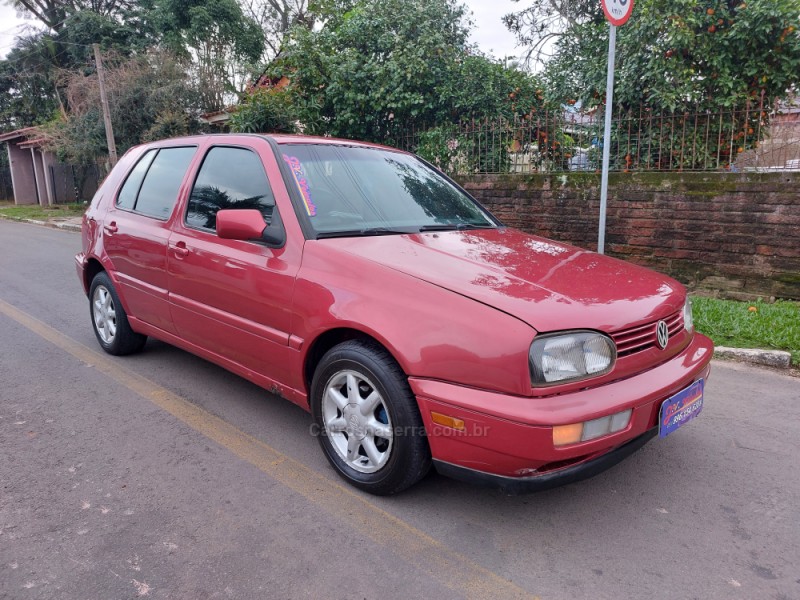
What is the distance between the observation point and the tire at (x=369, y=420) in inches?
101

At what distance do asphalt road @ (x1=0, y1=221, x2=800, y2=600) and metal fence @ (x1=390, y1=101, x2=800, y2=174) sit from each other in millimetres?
3550

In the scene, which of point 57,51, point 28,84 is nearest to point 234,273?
point 57,51

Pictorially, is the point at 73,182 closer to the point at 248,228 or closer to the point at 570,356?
the point at 248,228

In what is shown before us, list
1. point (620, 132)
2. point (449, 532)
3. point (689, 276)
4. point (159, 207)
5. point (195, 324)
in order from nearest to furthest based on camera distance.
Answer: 1. point (449, 532)
2. point (195, 324)
3. point (159, 207)
4. point (689, 276)
5. point (620, 132)

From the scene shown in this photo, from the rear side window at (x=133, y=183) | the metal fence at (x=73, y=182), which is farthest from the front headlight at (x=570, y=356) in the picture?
the metal fence at (x=73, y=182)

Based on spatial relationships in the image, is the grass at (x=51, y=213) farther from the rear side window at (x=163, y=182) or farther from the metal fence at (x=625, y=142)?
the rear side window at (x=163, y=182)

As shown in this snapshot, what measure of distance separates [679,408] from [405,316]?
4.20ft

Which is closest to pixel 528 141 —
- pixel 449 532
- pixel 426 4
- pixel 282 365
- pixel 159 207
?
pixel 426 4

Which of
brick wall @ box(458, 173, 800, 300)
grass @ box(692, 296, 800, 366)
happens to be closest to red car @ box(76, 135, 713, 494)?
grass @ box(692, 296, 800, 366)

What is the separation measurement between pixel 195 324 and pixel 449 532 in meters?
2.06

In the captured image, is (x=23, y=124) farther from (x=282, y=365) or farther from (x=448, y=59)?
(x=282, y=365)

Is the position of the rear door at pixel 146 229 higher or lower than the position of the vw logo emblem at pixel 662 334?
higher

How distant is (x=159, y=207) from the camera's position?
417 cm

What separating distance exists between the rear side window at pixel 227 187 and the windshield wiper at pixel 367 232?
39 cm
